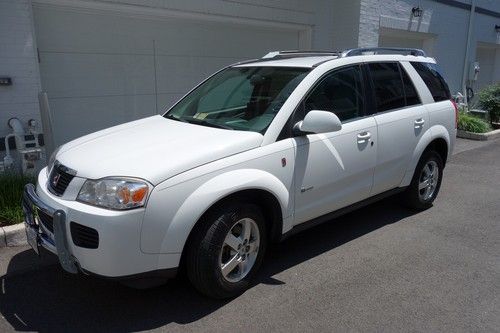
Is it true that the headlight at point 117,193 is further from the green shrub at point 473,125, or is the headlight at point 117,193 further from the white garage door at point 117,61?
the green shrub at point 473,125

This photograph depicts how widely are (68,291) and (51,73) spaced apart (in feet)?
12.4

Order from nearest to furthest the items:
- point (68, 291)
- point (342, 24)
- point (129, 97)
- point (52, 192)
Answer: point (52, 192) < point (68, 291) < point (129, 97) < point (342, 24)

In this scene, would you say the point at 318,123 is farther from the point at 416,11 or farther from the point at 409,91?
the point at 416,11

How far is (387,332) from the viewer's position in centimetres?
313

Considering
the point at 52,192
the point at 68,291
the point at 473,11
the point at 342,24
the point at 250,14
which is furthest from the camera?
the point at 473,11

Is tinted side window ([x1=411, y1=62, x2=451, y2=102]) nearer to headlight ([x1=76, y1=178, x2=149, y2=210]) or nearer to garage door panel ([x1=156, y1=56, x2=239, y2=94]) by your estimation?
headlight ([x1=76, y1=178, x2=149, y2=210])

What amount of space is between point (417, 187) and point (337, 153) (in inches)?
69.1

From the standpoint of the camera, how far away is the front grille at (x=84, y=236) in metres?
2.92

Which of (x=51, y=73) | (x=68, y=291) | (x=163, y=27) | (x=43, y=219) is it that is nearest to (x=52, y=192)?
(x=43, y=219)

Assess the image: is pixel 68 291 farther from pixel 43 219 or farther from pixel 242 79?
pixel 242 79

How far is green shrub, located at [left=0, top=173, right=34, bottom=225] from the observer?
4.63m

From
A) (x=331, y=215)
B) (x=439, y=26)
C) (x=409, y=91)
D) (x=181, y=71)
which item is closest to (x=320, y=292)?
(x=331, y=215)

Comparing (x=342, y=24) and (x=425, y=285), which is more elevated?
(x=342, y=24)

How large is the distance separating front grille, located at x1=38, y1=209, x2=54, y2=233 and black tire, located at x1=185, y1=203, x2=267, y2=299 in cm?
96
